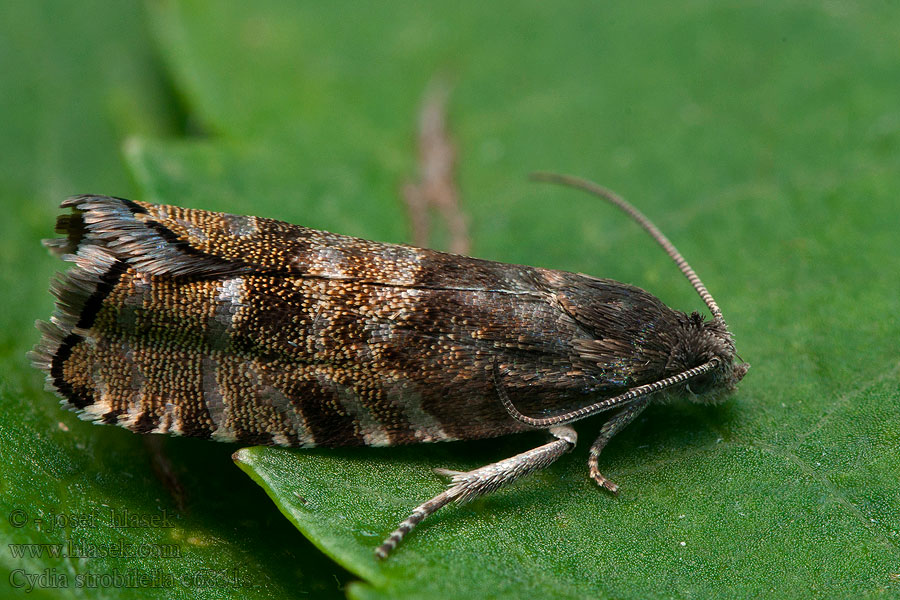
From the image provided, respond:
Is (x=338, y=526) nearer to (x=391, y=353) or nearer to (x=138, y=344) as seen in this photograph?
(x=391, y=353)

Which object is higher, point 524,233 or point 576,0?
point 576,0

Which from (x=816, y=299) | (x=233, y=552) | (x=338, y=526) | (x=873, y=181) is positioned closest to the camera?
(x=338, y=526)

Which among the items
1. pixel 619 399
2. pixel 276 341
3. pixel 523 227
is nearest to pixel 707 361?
pixel 619 399

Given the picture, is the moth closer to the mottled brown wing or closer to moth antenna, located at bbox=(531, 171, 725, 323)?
the mottled brown wing

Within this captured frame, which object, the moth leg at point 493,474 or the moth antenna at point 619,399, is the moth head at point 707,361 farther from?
the moth leg at point 493,474

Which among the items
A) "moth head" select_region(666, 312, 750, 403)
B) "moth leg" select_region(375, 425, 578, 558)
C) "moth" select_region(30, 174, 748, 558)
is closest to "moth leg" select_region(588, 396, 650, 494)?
"moth" select_region(30, 174, 748, 558)

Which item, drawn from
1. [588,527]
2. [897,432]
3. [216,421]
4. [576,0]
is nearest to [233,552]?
[216,421]

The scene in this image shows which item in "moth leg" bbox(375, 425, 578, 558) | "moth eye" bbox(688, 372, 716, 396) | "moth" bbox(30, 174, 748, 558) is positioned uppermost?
"moth" bbox(30, 174, 748, 558)
